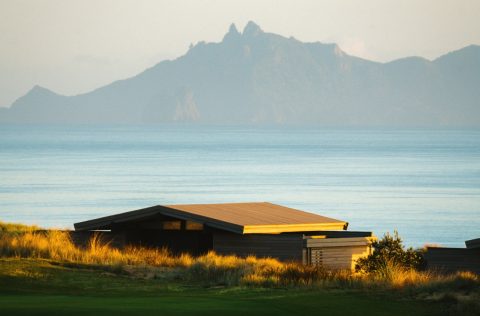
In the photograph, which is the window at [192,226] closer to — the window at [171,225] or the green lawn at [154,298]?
the window at [171,225]

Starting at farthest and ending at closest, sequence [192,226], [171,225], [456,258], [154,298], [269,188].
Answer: [269,188], [171,225], [192,226], [456,258], [154,298]

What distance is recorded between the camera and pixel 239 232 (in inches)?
1107

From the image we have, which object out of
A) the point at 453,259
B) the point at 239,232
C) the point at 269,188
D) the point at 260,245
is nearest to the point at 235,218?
the point at 239,232

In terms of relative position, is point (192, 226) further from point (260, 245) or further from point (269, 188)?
point (269, 188)

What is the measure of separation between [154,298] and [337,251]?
1136cm

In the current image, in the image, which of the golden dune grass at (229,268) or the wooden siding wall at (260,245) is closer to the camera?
the golden dune grass at (229,268)

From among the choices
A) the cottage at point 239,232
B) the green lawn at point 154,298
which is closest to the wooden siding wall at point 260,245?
the cottage at point 239,232

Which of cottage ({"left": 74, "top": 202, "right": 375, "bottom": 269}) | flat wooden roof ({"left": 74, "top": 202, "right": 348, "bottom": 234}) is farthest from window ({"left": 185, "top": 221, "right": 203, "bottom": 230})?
flat wooden roof ({"left": 74, "top": 202, "right": 348, "bottom": 234})

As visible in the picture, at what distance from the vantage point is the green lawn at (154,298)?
51.6 ft

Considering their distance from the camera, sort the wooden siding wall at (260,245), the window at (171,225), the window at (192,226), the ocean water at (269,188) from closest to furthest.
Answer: the wooden siding wall at (260,245), the window at (192,226), the window at (171,225), the ocean water at (269,188)

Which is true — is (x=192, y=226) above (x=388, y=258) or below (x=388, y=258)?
above

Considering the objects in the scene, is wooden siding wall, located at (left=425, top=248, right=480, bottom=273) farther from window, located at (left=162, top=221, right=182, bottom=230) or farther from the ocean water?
the ocean water

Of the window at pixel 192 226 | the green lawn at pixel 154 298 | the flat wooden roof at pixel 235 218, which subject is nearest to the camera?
the green lawn at pixel 154 298

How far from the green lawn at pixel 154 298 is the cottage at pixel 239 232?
5.69 metres
